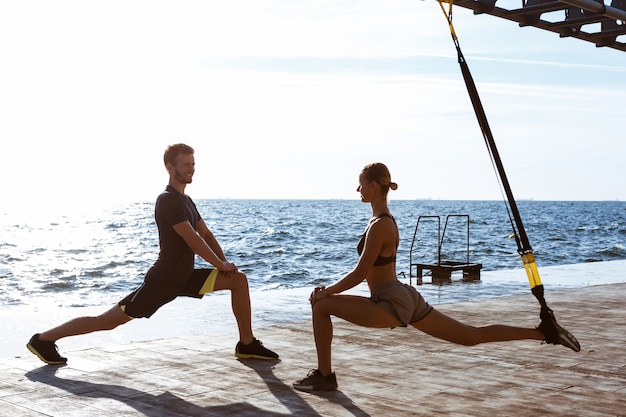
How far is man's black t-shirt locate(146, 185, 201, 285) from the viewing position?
6.42m

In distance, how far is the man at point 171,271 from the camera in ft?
21.0

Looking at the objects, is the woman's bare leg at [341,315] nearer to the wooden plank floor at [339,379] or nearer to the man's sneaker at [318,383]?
the man's sneaker at [318,383]

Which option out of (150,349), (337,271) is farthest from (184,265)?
(337,271)

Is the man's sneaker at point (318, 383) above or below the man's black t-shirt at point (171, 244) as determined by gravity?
below

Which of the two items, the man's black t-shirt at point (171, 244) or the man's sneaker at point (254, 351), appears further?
the man's sneaker at point (254, 351)

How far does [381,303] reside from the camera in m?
5.50

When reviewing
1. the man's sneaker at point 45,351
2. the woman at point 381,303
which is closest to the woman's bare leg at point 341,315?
the woman at point 381,303

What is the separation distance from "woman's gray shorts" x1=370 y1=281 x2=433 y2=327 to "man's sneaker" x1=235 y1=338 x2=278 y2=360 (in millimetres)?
1640

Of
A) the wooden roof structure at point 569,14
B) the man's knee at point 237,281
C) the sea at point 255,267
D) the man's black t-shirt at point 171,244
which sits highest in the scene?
the wooden roof structure at point 569,14

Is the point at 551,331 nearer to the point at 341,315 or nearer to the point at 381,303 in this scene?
the point at 381,303

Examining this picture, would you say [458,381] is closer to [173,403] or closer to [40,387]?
[173,403]

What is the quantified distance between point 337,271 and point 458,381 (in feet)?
88.7

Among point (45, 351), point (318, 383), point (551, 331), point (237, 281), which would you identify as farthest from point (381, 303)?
point (45, 351)

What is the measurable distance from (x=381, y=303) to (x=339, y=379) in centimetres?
103
